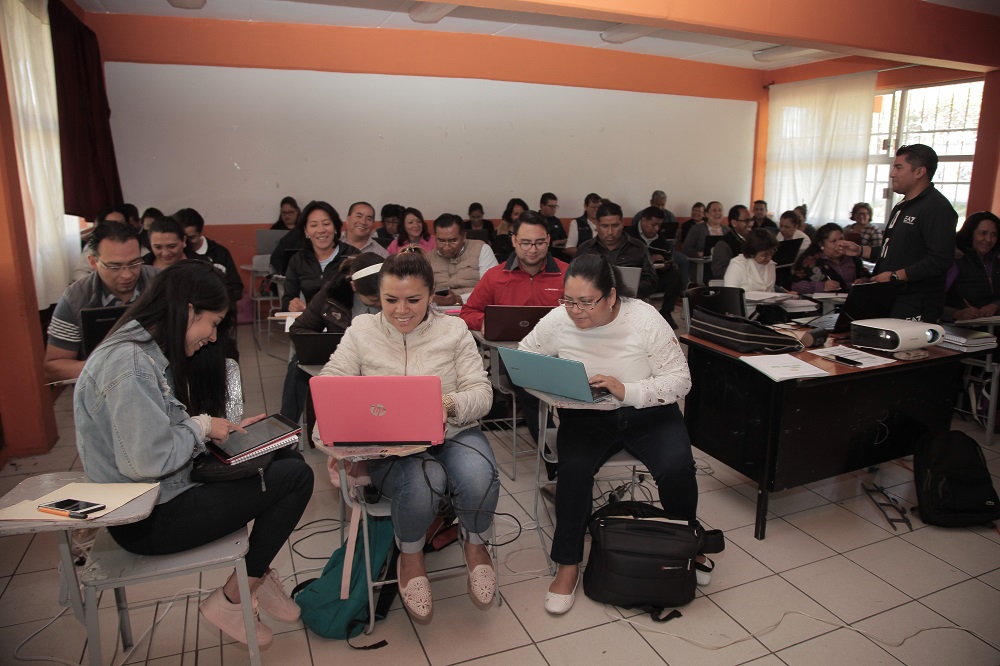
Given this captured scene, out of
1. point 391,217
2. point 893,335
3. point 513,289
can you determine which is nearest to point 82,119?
point 391,217

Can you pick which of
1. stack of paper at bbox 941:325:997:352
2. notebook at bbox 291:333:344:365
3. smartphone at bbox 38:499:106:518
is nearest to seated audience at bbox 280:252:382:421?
notebook at bbox 291:333:344:365

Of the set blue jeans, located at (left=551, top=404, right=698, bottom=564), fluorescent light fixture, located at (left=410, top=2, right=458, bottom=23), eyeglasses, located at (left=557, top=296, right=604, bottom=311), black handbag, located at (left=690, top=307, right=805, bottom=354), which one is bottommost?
blue jeans, located at (left=551, top=404, right=698, bottom=564)

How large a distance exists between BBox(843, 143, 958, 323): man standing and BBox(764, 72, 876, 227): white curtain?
5.78 m

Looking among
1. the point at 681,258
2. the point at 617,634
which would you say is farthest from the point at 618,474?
the point at 681,258

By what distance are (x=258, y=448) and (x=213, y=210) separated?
574 cm

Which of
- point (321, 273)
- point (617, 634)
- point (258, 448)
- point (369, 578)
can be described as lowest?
point (617, 634)

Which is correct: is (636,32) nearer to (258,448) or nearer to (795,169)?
(795,169)

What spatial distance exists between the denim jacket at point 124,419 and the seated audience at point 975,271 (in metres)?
4.67

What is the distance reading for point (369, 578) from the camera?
213cm

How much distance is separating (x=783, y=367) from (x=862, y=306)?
1.08m

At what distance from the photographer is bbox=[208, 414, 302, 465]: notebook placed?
1893mm

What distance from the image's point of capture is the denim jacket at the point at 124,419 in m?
1.65

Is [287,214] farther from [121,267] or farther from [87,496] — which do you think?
[87,496]

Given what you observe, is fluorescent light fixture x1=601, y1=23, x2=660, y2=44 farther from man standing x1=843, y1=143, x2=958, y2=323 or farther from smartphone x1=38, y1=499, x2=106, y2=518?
smartphone x1=38, y1=499, x2=106, y2=518
